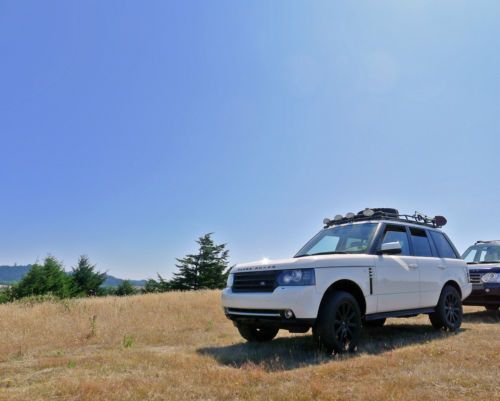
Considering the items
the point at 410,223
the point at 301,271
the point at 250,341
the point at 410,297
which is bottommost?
the point at 250,341

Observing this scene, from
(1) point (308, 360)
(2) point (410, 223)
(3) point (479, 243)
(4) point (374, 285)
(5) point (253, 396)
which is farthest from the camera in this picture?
(3) point (479, 243)

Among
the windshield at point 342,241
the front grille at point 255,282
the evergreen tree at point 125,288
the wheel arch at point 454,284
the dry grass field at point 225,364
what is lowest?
the evergreen tree at point 125,288

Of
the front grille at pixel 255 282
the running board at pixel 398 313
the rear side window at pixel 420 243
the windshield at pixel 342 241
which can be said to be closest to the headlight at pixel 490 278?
the rear side window at pixel 420 243

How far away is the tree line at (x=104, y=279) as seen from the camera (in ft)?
140

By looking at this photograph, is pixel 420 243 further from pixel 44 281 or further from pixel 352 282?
pixel 44 281

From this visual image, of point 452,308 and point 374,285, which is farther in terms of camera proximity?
point 452,308

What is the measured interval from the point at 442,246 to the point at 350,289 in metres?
3.42

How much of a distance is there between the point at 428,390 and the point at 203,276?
5261 cm

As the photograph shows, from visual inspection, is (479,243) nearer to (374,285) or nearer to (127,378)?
(374,285)

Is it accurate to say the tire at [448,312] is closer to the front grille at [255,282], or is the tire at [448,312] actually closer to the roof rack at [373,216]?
the roof rack at [373,216]

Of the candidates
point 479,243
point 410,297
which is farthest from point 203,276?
point 410,297

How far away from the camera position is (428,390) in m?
3.92

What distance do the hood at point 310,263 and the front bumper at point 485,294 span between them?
5.14 meters

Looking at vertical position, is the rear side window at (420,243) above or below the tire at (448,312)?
above
